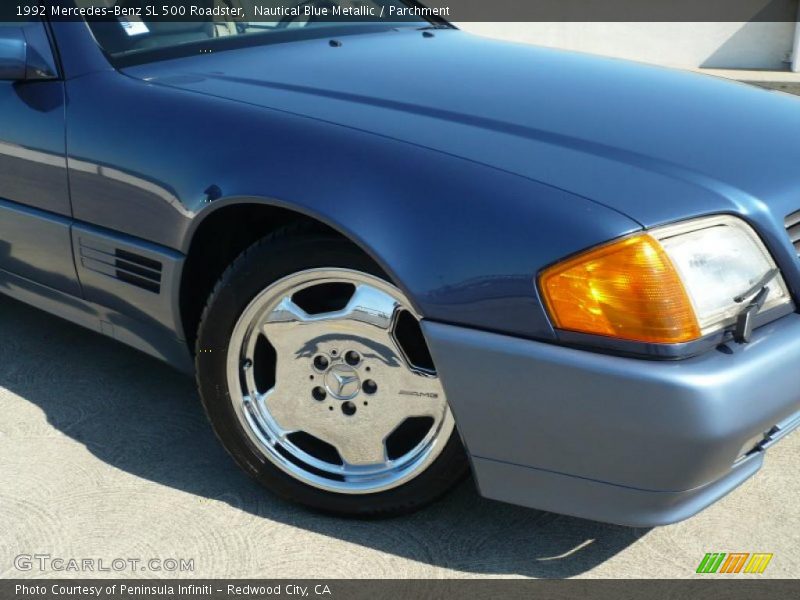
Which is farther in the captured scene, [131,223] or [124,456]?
[124,456]

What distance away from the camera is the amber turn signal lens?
5.87 ft

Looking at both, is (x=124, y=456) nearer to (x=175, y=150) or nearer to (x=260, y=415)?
(x=260, y=415)

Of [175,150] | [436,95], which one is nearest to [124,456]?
[175,150]

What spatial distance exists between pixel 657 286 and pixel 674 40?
12.3m

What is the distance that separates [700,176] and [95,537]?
160cm

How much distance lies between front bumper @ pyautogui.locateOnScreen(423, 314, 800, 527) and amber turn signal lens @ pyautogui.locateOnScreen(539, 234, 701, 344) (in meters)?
0.06

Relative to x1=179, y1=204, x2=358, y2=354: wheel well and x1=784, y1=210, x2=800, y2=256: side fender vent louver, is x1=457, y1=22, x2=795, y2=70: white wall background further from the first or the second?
x1=784, y1=210, x2=800, y2=256: side fender vent louver

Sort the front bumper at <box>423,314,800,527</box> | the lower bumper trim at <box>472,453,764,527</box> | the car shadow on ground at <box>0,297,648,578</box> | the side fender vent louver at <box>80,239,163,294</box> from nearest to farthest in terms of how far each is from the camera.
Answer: the front bumper at <box>423,314,800,527</box> → the lower bumper trim at <box>472,453,764,527</box> → the car shadow on ground at <box>0,297,648,578</box> → the side fender vent louver at <box>80,239,163,294</box>

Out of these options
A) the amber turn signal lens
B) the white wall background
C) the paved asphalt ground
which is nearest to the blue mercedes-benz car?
the amber turn signal lens

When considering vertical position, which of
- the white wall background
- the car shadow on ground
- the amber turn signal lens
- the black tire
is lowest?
the white wall background

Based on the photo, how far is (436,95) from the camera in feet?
7.73

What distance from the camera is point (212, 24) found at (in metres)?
2.92

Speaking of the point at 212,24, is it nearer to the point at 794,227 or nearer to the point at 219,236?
the point at 219,236

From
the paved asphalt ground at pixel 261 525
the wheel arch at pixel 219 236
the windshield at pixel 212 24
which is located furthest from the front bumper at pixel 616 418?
the windshield at pixel 212 24
